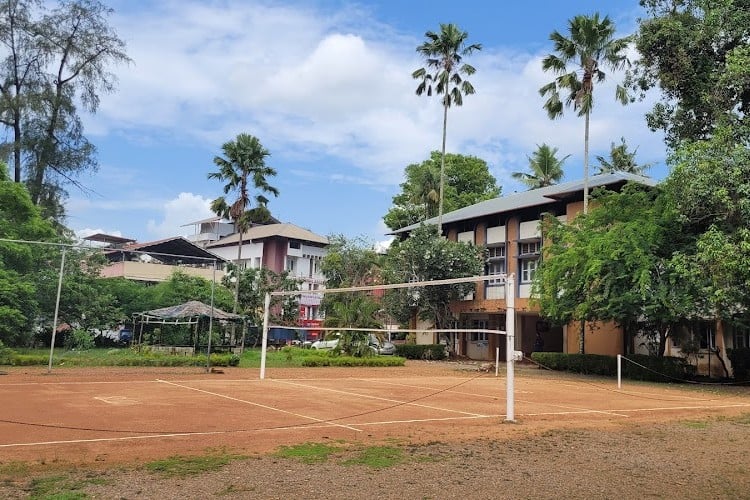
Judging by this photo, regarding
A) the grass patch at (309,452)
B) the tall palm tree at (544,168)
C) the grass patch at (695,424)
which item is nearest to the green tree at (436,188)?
the tall palm tree at (544,168)

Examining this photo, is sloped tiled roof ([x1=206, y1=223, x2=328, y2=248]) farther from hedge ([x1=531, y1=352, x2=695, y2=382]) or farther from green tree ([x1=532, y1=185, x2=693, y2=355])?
green tree ([x1=532, y1=185, x2=693, y2=355])

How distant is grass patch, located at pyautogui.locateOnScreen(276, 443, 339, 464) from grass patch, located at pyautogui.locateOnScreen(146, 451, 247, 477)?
0.65 metres

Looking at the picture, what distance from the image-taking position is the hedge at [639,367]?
26.0m

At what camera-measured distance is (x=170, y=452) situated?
8.45 m

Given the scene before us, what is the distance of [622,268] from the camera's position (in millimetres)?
22922

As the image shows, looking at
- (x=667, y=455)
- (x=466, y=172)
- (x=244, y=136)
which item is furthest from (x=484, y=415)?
(x=466, y=172)

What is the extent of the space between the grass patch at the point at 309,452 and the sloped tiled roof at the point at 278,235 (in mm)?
50825

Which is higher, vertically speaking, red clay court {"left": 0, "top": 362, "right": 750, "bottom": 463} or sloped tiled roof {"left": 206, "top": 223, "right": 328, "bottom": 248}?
sloped tiled roof {"left": 206, "top": 223, "right": 328, "bottom": 248}

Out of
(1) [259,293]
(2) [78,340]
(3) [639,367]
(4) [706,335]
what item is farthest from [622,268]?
(1) [259,293]

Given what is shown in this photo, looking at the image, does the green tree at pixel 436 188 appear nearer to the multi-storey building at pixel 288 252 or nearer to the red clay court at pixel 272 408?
the multi-storey building at pixel 288 252

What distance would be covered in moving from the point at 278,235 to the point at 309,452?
51.3m

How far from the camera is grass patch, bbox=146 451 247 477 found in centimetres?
721

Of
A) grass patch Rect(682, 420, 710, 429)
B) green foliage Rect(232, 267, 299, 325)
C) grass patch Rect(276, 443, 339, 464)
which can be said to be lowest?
grass patch Rect(276, 443, 339, 464)

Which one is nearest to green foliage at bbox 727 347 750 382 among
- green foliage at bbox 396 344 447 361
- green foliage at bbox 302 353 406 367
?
green foliage at bbox 302 353 406 367
